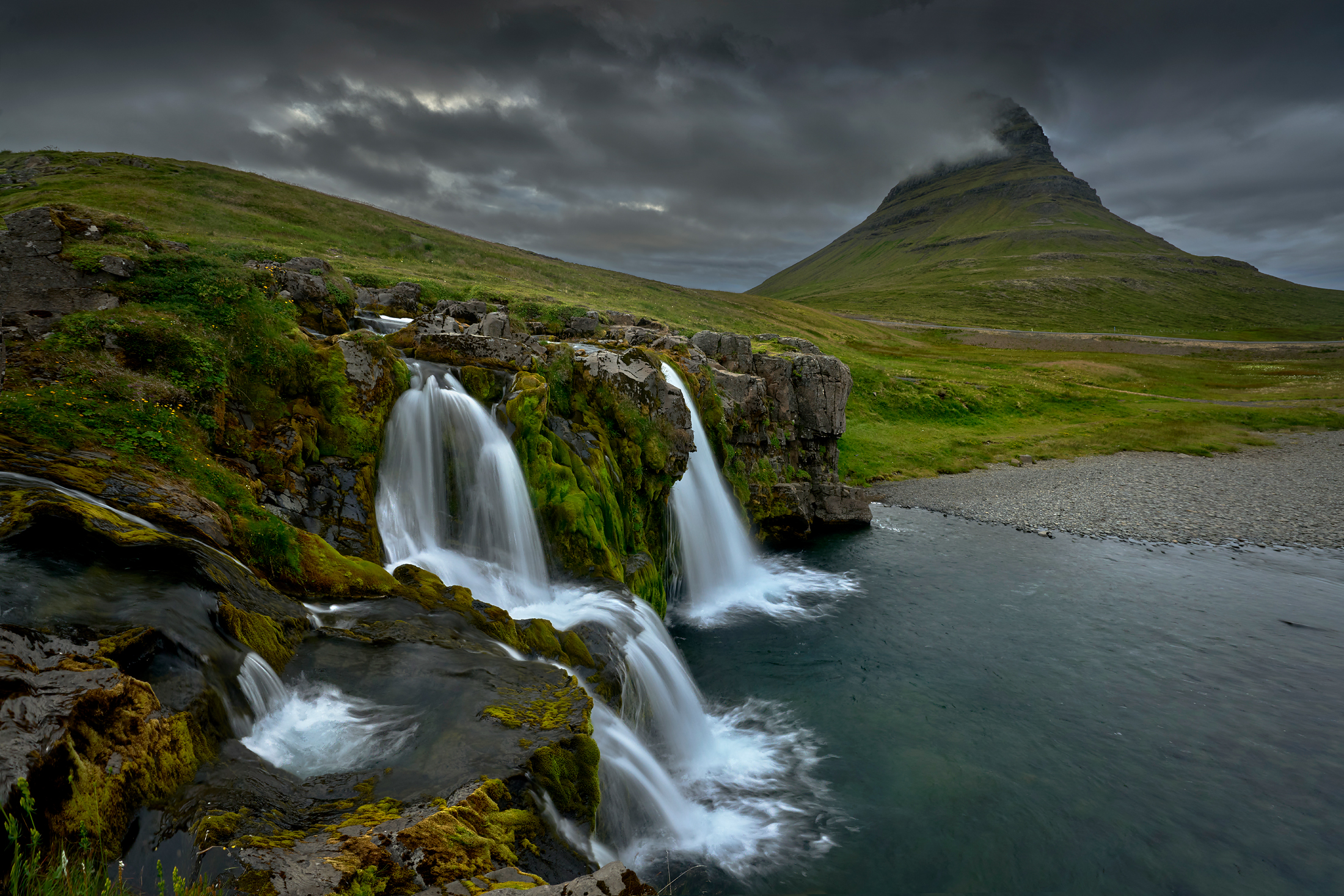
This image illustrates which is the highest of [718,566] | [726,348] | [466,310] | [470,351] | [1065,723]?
[726,348]

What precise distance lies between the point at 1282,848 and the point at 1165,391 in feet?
312

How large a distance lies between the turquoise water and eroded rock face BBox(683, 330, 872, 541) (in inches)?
281

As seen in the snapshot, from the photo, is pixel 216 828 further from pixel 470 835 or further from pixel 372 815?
pixel 470 835

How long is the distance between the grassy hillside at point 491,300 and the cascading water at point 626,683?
146 inches

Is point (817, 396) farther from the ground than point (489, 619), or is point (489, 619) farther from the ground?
point (817, 396)

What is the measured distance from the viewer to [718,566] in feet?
82.5

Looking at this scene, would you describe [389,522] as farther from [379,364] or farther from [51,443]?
[51,443]

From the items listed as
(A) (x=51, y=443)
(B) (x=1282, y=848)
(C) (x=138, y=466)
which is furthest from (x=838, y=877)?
(A) (x=51, y=443)

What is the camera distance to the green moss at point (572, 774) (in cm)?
786

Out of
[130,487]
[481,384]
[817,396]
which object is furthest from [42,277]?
[817,396]

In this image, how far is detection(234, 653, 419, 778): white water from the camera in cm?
693

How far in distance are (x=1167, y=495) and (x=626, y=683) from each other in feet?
142

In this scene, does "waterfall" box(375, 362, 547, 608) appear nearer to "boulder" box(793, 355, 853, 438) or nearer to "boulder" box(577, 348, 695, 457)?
"boulder" box(577, 348, 695, 457)

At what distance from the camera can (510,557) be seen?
15312mm
